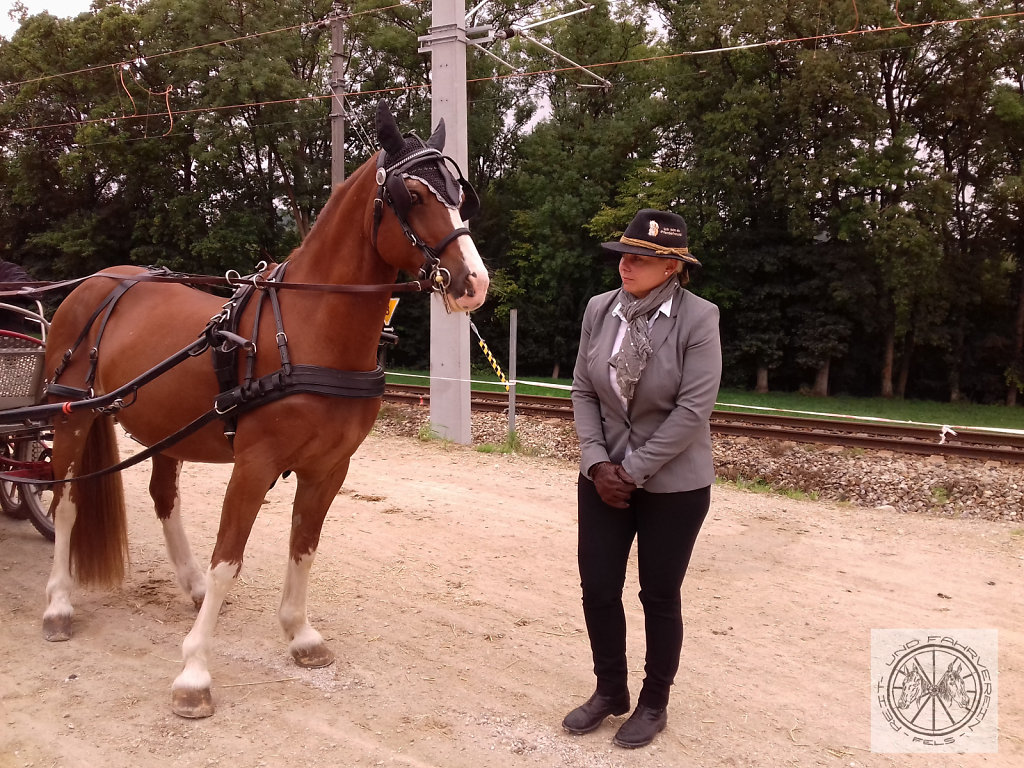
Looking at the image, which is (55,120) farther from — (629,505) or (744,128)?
(629,505)

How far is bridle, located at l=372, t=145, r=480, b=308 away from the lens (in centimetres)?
295

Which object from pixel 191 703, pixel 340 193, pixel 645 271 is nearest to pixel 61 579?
pixel 191 703

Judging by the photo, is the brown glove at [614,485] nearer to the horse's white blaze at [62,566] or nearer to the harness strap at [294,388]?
the harness strap at [294,388]

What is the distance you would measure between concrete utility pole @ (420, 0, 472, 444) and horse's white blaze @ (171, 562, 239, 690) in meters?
6.64

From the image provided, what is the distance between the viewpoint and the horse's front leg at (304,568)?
3.66 meters

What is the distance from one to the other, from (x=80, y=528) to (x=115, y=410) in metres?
1.01

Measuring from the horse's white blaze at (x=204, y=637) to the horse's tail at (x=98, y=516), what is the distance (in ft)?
4.27

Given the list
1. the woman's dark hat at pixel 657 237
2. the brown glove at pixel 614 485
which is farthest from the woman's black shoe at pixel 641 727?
the woman's dark hat at pixel 657 237

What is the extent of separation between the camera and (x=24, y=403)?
4.67 metres

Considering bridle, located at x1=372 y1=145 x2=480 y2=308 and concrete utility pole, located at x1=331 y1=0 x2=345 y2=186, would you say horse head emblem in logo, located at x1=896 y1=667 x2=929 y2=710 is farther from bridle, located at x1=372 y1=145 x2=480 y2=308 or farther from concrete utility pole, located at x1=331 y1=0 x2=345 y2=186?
concrete utility pole, located at x1=331 y1=0 x2=345 y2=186

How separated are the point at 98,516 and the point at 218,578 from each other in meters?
1.52

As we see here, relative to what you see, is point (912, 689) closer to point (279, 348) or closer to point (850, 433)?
point (279, 348)

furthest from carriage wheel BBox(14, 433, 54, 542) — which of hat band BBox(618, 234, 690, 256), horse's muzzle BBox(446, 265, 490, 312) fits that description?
hat band BBox(618, 234, 690, 256)

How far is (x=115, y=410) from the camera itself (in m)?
3.79
